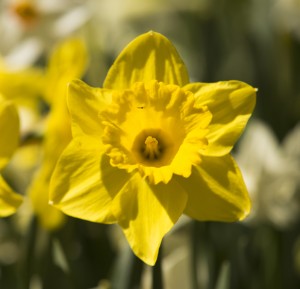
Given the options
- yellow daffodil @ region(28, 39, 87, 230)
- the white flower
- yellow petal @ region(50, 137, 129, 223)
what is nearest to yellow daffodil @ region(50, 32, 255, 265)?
yellow petal @ region(50, 137, 129, 223)

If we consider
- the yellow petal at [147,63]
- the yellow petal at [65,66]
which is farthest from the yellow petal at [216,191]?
the yellow petal at [65,66]

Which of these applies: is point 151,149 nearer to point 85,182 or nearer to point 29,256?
point 85,182

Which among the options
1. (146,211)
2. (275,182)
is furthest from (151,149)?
(275,182)

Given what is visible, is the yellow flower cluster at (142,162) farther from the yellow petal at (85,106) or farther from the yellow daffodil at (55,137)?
the yellow daffodil at (55,137)

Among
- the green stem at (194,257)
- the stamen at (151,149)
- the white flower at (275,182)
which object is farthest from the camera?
the white flower at (275,182)

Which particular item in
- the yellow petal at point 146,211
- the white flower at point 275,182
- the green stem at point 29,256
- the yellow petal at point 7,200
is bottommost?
the white flower at point 275,182

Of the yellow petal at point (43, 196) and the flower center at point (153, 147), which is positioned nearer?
the flower center at point (153, 147)

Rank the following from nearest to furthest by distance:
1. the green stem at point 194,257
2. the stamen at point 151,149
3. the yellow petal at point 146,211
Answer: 1. the yellow petal at point 146,211
2. the stamen at point 151,149
3. the green stem at point 194,257

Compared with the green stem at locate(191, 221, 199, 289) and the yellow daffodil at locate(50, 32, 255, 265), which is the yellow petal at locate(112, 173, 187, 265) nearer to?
the yellow daffodil at locate(50, 32, 255, 265)

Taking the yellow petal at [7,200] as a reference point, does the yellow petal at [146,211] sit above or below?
below
